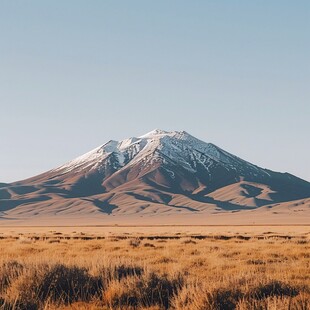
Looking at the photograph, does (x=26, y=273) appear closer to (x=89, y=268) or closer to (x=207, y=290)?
(x=89, y=268)

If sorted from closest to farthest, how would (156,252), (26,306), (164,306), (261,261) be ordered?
1. (26,306)
2. (164,306)
3. (261,261)
4. (156,252)

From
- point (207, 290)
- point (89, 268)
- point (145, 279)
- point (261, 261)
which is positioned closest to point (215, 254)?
point (261, 261)

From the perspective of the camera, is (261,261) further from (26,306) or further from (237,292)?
(26,306)

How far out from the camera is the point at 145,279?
11.4 metres

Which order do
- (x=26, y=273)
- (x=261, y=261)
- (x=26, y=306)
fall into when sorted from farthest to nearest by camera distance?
(x=261, y=261)
(x=26, y=273)
(x=26, y=306)

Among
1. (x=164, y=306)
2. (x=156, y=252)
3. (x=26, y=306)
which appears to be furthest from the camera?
(x=156, y=252)

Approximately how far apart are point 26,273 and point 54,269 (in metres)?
0.68

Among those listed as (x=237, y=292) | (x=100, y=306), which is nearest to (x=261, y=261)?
(x=237, y=292)

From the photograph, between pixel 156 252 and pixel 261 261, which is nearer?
pixel 261 261

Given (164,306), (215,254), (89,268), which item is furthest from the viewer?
(215,254)

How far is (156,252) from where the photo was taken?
2398 centimetres

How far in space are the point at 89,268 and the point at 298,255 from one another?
443 inches

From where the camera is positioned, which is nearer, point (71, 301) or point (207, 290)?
point (207, 290)

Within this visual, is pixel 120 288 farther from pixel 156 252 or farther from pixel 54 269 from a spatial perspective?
pixel 156 252
